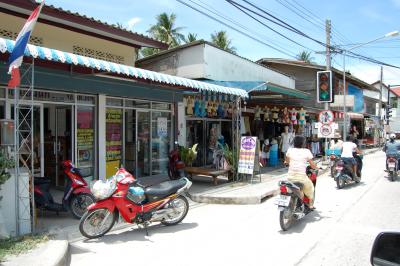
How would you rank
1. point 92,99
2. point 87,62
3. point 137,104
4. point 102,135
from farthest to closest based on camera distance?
1. point 137,104
2. point 102,135
3. point 92,99
4. point 87,62

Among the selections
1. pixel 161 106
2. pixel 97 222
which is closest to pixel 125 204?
pixel 97 222

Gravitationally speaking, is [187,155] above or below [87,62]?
below

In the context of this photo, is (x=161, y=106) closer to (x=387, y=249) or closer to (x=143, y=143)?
(x=143, y=143)

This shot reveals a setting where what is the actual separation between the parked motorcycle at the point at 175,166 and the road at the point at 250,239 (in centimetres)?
306

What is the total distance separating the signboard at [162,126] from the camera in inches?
569

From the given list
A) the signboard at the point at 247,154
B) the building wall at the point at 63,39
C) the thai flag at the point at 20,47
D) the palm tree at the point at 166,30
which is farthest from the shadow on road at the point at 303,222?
the palm tree at the point at 166,30

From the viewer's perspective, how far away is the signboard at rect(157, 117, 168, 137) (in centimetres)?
1445

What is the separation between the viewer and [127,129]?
1325 cm

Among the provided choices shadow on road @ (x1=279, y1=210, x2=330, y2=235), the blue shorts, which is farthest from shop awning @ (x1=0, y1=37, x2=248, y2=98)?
shadow on road @ (x1=279, y1=210, x2=330, y2=235)

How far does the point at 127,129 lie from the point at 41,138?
3.15 m

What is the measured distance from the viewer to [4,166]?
671cm

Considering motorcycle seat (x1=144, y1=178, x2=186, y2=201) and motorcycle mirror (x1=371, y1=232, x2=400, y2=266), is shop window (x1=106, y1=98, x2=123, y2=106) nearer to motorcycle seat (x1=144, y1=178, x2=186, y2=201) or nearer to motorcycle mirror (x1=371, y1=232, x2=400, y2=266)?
motorcycle seat (x1=144, y1=178, x2=186, y2=201)

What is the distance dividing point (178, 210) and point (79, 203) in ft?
7.18

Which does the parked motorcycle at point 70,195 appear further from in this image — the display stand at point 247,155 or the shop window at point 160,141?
the display stand at point 247,155
